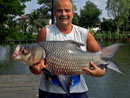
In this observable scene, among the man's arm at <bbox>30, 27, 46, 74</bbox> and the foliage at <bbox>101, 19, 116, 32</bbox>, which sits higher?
the man's arm at <bbox>30, 27, 46, 74</bbox>

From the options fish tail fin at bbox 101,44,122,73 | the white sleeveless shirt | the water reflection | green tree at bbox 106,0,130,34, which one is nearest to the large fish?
fish tail fin at bbox 101,44,122,73

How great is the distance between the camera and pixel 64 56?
2225 millimetres

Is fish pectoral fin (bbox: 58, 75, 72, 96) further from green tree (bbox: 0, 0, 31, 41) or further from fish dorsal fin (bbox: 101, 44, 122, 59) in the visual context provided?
green tree (bbox: 0, 0, 31, 41)

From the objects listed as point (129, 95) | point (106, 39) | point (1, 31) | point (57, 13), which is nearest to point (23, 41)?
point (106, 39)

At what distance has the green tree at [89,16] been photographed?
8456 cm

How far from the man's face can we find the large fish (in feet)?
0.80

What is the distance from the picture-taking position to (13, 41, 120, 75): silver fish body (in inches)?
84.0

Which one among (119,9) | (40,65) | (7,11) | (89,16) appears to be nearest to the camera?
Result: (40,65)

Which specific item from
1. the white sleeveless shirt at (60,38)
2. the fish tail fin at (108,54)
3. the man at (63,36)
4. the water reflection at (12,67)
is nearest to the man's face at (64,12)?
the man at (63,36)

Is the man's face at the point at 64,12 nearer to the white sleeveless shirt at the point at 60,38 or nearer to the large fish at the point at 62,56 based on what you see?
the white sleeveless shirt at the point at 60,38

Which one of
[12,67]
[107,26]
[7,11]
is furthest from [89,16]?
[7,11]

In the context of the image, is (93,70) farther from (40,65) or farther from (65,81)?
(40,65)

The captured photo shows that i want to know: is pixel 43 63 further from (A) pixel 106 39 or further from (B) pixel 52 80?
(A) pixel 106 39

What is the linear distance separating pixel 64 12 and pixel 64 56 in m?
0.47
